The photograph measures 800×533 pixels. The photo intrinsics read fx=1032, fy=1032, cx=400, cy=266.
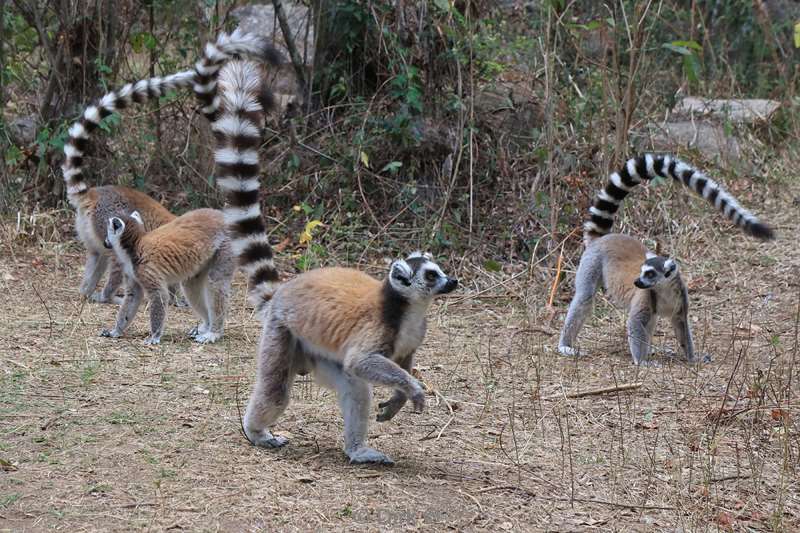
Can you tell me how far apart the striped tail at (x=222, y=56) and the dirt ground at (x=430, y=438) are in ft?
5.23

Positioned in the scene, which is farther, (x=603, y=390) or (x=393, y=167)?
(x=393, y=167)

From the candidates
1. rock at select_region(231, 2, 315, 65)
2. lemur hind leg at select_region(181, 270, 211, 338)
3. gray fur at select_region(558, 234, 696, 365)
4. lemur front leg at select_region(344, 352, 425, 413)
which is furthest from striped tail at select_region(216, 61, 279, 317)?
rock at select_region(231, 2, 315, 65)

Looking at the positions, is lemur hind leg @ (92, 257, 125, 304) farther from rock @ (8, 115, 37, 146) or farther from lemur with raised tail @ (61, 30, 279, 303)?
rock @ (8, 115, 37, 146)

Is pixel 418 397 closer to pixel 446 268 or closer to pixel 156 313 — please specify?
pixel 156 313

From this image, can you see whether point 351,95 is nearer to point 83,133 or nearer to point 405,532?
point 83,133

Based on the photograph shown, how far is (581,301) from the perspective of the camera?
289 inches

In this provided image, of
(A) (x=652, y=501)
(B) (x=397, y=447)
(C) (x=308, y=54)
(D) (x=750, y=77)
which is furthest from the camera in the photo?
(D) (x=750, y=77)

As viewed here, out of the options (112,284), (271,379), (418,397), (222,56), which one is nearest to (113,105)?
(112,284)

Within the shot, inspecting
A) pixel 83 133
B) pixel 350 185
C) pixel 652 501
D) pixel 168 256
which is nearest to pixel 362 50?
pixel 350 185

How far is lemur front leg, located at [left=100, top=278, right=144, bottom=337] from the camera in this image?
7023 mm

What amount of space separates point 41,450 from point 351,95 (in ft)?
20.5

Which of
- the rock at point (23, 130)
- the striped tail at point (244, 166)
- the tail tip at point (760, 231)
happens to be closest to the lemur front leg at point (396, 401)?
the striped tail at point (244, 166)

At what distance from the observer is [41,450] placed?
457 cm

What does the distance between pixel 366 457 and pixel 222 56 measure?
12.0 feet
